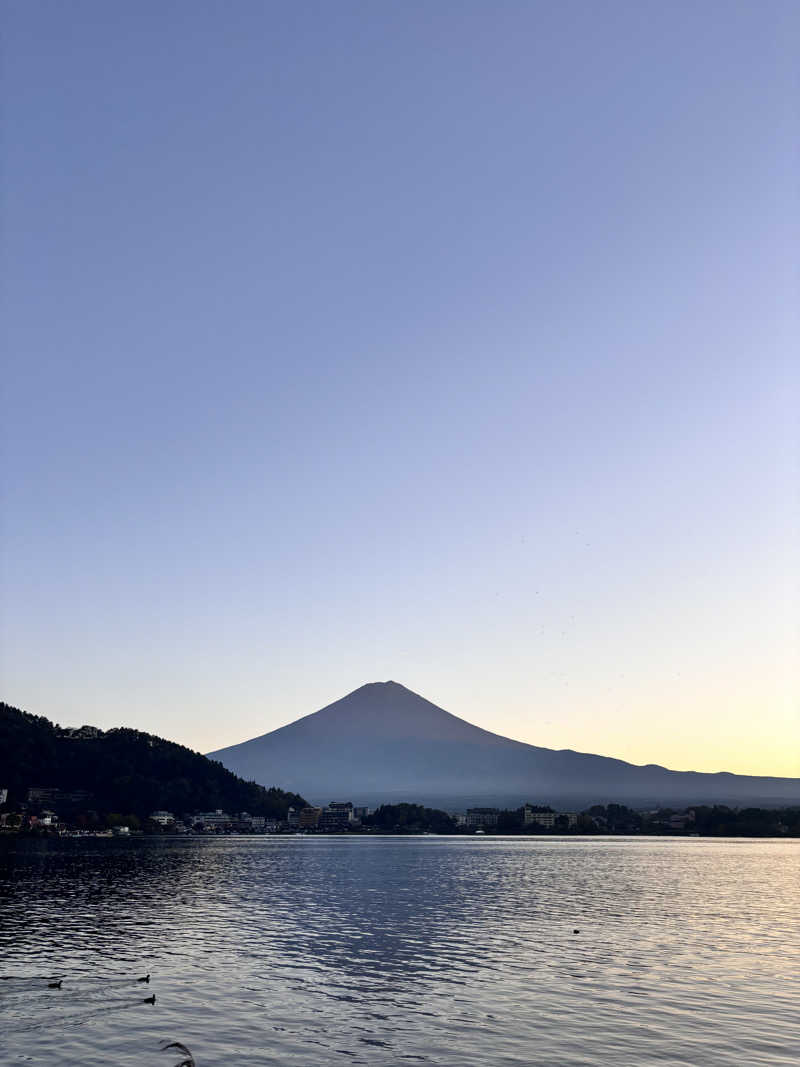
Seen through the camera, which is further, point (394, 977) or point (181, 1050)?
point (394, 977)

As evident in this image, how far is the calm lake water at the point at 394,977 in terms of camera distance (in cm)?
3362

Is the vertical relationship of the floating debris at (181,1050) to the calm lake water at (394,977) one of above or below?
below

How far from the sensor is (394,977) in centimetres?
4628

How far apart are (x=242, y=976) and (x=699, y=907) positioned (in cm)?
5586

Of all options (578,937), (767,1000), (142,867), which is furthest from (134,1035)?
(142,867)

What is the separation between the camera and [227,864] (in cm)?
14375

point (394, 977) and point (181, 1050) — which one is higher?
point (394, 977)

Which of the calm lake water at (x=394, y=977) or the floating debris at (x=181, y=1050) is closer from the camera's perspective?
the floating debris at (x=181, y=1050)

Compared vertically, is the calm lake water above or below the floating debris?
above

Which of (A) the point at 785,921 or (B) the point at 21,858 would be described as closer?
(A) the point at 785,921

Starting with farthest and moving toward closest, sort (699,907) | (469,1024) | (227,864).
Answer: (227,864)
(699,907)
(469,1024)

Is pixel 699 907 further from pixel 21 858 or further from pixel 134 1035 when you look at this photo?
pixel 21 858

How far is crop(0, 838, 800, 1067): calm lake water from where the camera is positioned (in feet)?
110

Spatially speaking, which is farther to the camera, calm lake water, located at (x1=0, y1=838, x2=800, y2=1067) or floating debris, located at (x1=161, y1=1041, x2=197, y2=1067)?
calm lake water, located at (x1=0, y1=838, x2=800, y2=1067)
